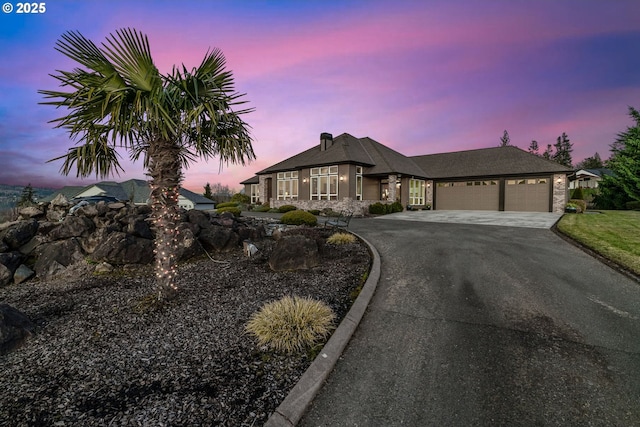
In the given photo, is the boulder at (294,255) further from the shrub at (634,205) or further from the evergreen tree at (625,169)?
the evergreen tree at (625,169)

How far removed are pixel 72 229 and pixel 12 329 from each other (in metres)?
5.13

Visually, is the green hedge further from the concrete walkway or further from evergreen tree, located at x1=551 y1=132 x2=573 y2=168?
evergreen tree, located at x1=551 y1=132 x2=573 y2=168

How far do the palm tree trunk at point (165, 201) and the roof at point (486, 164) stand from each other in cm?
2758

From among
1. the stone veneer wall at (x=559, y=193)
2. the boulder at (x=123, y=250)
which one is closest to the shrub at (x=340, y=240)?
the boulder at (x=123, y=250)

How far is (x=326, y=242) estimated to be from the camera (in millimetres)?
8531

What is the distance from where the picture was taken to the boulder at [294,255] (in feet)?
19.4

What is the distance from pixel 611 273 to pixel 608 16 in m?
11.5

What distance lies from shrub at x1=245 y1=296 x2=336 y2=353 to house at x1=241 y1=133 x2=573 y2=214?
58.3ft

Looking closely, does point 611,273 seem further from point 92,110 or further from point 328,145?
point 328,145

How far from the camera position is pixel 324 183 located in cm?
2278

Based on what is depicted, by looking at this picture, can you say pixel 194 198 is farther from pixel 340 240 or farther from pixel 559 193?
pixel 559 193

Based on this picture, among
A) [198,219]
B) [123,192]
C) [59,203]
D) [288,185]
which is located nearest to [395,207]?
[288,185]

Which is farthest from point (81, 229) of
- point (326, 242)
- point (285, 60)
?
point (285, 60)

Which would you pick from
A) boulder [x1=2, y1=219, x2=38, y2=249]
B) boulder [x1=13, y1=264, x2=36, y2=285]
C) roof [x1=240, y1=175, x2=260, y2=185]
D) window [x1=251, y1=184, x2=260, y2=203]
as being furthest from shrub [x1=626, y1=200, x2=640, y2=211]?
boulder [x1=2, y1=219, x2=38, y2=249]
